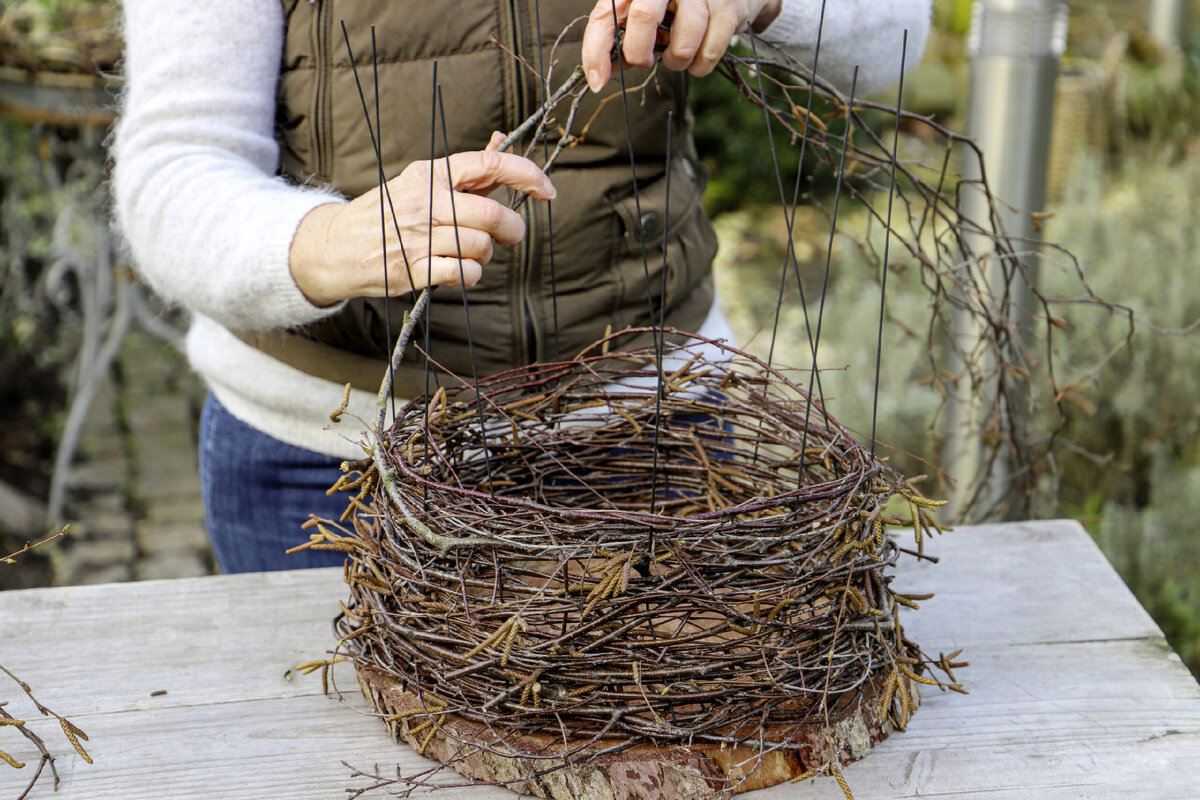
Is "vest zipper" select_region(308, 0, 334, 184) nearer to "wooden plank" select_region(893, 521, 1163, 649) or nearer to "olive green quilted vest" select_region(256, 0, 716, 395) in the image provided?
"olive green quilted vest" select_region(256, 0, 716, 395)

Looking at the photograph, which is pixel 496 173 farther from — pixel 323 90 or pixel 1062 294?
pixel 1062 294

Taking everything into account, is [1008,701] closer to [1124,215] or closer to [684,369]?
[684,369]

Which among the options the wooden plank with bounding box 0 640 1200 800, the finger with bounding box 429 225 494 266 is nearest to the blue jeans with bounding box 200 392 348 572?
the wooden plank with bounding box 0 640 1200 800

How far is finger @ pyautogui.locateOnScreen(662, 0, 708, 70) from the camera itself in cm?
79

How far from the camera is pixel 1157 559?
2.08 meters

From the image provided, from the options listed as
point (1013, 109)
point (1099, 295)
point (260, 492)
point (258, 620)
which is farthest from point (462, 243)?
point (1099, 295)

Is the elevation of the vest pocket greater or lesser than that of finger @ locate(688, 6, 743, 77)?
lesser

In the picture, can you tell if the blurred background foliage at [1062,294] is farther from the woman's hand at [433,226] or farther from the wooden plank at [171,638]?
the wooden plank at [171,638]

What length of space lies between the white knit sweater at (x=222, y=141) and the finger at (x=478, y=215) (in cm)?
18

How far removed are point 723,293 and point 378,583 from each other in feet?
11.2

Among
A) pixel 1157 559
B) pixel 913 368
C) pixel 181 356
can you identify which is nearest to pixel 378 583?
pixel 1157 559

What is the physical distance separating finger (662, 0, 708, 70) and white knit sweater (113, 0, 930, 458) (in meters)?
0.21

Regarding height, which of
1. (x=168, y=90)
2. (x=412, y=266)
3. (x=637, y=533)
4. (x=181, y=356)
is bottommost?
(x=181, y=356)

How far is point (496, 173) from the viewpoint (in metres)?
0.79
